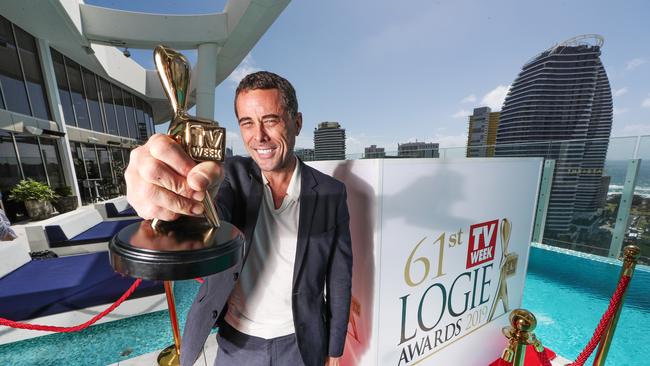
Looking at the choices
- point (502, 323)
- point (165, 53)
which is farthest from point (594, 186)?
point (165, 53)

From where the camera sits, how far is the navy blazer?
1.06 m

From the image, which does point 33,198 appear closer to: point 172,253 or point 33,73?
point 33,73

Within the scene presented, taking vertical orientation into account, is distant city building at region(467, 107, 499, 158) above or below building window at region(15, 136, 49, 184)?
above

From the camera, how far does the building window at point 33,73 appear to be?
7.18 meters

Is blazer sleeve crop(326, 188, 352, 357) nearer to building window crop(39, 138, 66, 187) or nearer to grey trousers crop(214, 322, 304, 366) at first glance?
grey trousers crop(214, 322, 304, 366)

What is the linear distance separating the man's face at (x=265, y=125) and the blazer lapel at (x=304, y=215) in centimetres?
18

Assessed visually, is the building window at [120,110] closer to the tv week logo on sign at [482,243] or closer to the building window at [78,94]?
the building window at [78,94]

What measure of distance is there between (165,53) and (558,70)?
3985 centimetres

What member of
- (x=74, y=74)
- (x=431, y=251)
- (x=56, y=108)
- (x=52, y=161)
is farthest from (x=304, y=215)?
(x=74, y=74)

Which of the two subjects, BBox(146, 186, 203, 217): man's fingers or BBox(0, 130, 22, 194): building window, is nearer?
BBox(146, 186, 203, 217): man's fingers

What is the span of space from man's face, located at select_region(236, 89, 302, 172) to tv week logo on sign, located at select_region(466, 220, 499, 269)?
1.51m

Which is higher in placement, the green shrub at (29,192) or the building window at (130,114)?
the building window at (130,114)

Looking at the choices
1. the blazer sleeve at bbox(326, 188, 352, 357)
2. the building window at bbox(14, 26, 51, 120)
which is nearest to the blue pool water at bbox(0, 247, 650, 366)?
the blazer sleeve at bbox(326, 188, 352, 357)

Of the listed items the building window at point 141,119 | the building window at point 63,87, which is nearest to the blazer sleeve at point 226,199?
the building window at point 63,87
